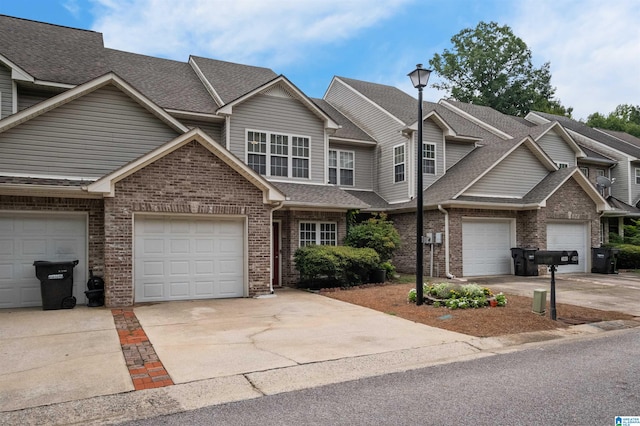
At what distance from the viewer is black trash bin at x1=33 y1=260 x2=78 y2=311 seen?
10.3 m

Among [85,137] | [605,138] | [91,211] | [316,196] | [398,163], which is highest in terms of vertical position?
[605,138]

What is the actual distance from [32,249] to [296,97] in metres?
9.81

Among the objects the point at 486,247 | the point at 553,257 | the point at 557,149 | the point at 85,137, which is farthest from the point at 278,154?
the point at 557,149

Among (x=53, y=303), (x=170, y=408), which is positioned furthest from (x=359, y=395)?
(x=53, y=303)

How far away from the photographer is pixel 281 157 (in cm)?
1642

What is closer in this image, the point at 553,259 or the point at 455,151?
the point at 553,259

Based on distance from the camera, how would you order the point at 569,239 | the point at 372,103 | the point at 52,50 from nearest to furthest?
the point at 52,50 → the point at 569,239 → the point at 372,103

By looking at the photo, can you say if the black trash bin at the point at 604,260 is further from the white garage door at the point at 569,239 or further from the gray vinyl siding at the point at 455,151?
the gray vinyl siding at the point at 455,151

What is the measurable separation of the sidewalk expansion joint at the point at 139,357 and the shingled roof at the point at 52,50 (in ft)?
27.6

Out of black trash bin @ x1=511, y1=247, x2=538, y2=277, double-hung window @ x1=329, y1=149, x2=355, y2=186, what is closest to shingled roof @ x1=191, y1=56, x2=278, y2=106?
double-hung window @ x1=329, y1=149, x2=355, y2=186

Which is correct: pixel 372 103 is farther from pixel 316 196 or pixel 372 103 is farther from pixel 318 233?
pixel 318 233

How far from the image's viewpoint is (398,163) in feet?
64.3

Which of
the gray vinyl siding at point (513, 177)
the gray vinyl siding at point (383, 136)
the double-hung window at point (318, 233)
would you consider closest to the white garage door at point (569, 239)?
the gray vinyl siding at point (513, 177)

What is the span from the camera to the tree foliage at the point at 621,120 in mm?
49125
